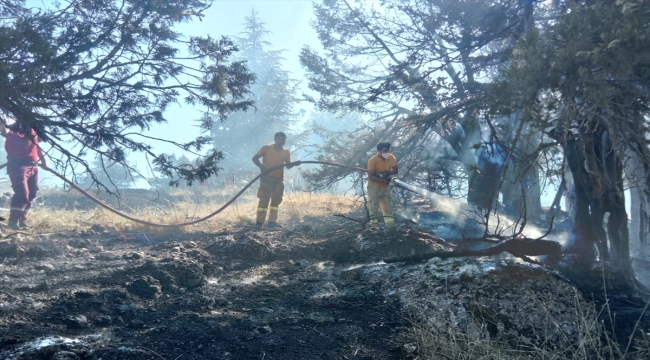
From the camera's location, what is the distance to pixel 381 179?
8555 millimetres

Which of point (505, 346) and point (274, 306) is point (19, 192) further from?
point (505, 346)

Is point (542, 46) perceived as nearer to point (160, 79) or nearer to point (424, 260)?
point (424, 260)

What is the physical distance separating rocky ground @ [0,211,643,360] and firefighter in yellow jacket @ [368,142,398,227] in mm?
1954

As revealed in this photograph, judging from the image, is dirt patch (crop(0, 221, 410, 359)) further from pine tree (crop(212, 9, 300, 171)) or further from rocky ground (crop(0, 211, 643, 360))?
pine tree (crop(212, 9, 300, 171))

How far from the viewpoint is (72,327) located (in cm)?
383

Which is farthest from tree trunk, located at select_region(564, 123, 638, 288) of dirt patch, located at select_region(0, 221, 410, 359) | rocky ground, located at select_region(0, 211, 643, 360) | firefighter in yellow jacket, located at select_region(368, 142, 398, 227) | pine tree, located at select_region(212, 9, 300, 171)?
pine tree, located at select_region(212, 9, 300, 171)

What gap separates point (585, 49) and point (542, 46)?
39cm

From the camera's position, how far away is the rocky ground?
3.61 m

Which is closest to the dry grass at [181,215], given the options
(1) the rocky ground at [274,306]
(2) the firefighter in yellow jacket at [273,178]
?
(2) the firefighter in yellow jacket at [273,178]

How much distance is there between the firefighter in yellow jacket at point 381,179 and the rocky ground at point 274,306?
195 cm

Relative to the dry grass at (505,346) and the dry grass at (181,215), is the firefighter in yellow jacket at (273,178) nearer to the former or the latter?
the dry grass at (181,215)

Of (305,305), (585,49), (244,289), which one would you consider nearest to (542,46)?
(585,49)

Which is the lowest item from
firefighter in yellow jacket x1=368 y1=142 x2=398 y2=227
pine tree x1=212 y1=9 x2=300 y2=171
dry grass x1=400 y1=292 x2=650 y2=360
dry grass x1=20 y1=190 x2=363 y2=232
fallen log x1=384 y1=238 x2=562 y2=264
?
dry grass x1=400 y1=292 x2=650 y2=360

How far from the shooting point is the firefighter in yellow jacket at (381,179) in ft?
28.0
